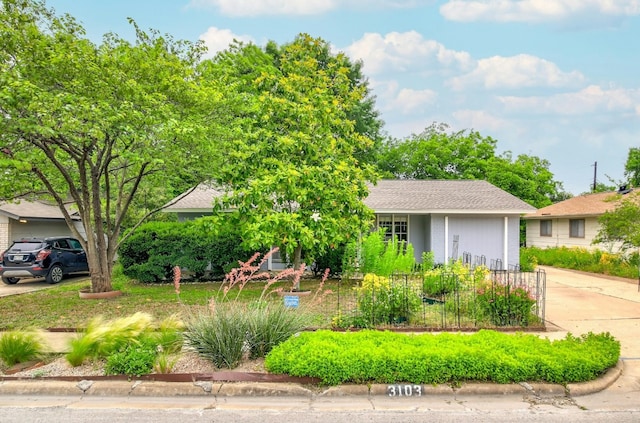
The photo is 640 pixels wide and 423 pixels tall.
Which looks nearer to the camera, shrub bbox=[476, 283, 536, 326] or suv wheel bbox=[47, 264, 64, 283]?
shrub bbox=[476, 283, 536, 326]

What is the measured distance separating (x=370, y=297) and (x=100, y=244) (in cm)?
764

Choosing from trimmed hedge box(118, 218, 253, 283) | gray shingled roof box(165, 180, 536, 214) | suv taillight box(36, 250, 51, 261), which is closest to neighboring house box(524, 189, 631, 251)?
gray shingled roof box(165, 180, 536, 214)

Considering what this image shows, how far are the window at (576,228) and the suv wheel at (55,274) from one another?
22928 millimetres

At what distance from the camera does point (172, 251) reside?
1315cm

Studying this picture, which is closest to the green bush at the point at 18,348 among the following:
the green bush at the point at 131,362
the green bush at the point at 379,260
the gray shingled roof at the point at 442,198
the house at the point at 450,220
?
the green bush at the point at 131,362

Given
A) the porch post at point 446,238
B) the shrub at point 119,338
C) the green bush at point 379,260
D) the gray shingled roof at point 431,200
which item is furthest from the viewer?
the porch post at point 446,238

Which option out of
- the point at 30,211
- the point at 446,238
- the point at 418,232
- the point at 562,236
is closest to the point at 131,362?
the point at 446,238

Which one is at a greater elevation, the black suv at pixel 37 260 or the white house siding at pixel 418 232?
the white house siding at pixel 418 232

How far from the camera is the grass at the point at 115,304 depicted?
8084 mm

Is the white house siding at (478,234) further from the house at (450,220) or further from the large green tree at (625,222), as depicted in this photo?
the large green tree at (625,222)

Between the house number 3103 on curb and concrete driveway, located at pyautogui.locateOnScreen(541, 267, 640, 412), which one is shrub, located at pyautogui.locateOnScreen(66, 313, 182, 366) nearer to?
the house number 3103 on curb

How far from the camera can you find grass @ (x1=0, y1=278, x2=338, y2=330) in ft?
26.5

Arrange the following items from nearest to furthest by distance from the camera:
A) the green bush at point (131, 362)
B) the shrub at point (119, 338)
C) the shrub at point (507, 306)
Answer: the green bush at point (131, 362) < the shrub at point (119, 338) < the shrub at point (507, 306)

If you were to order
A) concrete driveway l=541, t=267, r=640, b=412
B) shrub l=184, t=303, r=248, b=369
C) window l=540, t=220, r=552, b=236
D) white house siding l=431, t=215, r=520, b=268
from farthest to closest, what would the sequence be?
1. window l=540, t=220, r=552, b=236
2. white house siding l=431, t=215, r=520, b=268
3. shrub l=184, t=303, r=248, b=369
4. concrete driveway l=541, t=267, r=640, b=412
